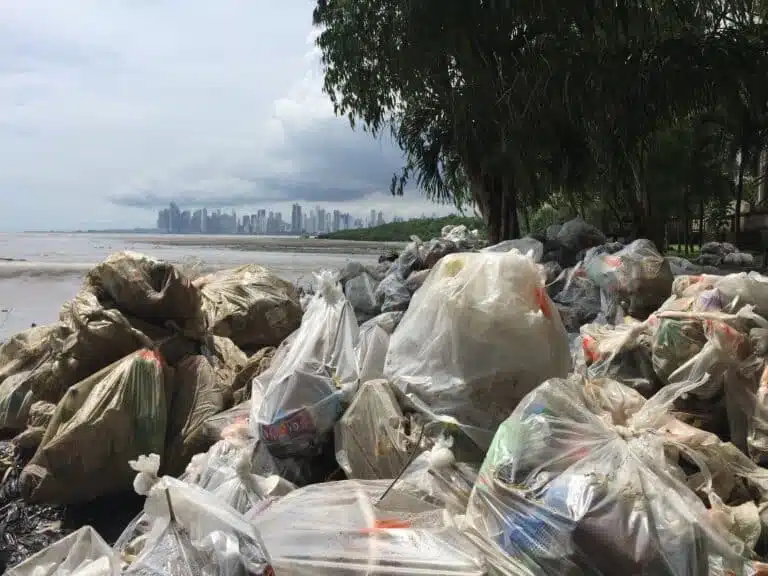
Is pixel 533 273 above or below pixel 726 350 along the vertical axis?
above

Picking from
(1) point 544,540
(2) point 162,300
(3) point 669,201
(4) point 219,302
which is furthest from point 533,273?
(3) point 669,201

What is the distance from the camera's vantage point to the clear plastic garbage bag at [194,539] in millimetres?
1311

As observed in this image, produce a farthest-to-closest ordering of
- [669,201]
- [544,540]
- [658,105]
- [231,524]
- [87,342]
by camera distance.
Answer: [669,201] < [658,105] < [87,342] < [544,540] < [231,524]

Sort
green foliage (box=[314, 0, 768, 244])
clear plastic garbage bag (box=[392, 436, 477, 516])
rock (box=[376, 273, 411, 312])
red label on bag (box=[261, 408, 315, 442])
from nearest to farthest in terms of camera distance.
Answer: clear plastic garbage bag (box=[392, 436, 477, 516]) → red label on bag (box=[261, 408, 315, 442]) → rock (box=[376, 273, 411, 312]) → green foliage (box=[314, 0, 768, 244])

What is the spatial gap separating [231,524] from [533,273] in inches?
55.3

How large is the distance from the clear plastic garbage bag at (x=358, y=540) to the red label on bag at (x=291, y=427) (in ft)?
2.01

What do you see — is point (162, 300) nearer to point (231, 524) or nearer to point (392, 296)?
point (392, 296)

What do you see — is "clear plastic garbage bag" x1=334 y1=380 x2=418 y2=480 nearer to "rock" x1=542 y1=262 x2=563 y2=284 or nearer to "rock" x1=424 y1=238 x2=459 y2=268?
"rock" x1=542 y1=262 x2=563 y2=284

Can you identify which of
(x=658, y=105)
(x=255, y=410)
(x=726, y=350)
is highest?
(x=658, y=105)

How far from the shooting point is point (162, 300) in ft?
10.8

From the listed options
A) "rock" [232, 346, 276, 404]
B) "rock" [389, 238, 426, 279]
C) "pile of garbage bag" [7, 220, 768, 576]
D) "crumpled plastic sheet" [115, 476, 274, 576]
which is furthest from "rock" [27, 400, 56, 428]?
"rock" [389, 238, 426, 279]

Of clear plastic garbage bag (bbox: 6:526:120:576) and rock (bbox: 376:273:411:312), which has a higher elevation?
rock (bbox: 376:273:411:312)

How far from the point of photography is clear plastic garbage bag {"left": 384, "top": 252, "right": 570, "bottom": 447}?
2199 millimetres

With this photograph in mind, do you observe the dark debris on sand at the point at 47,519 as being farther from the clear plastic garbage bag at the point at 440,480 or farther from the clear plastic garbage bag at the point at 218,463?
the clear plastic garbage bag at the point at 440,480
